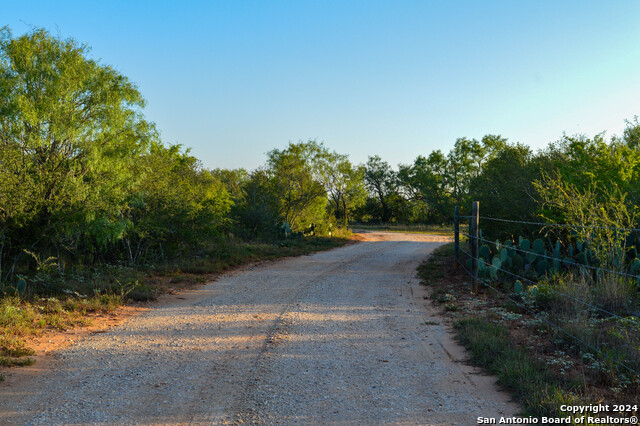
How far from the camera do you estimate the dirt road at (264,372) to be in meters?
3.97

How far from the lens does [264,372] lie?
499 cm

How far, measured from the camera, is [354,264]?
15.2 meters

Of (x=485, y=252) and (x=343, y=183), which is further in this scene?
(x=343, y=183)

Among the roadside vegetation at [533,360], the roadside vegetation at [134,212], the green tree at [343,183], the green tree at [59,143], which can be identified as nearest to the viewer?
the roadside vegetation at [533,360]

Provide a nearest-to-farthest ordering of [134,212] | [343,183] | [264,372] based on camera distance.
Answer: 1. [264,372]
2. [134,212]
3. [343,183]

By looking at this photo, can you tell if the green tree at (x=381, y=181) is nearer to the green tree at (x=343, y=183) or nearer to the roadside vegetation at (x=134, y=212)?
the green tree at (x=343, y=183)

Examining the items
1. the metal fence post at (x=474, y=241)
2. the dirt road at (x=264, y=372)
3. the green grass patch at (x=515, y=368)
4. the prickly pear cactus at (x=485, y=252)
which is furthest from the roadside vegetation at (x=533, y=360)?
the prickly pear cactus at (x=485, y=252)

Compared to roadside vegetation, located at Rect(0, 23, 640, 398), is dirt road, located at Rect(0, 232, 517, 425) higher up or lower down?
lower down

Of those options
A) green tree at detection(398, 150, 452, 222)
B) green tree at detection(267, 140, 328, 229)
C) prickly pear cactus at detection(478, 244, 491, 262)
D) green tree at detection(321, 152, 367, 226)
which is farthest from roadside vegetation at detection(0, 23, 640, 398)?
green tree at detection(398, 150, 452, 222)

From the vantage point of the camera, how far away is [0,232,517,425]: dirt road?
397 cm

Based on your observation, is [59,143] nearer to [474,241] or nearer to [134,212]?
[134,212]

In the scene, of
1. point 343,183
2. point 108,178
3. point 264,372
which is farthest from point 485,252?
point 343,183

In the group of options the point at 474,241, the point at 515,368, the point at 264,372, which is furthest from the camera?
the point at 474,241

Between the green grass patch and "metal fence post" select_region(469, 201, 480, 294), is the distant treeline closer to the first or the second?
"metal fence post" select_region(469, 201, 480, 294)
